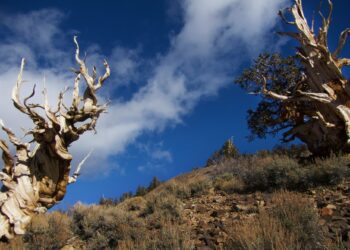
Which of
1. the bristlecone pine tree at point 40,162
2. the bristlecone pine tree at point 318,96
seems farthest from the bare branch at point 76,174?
the bristlecone pine tree at point 318,96

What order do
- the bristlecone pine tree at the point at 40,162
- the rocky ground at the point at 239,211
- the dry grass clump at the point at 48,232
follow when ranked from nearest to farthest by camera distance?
the rocky ground at the point at 239,211, the dry grass clump at the point at 48,232, the bristlecone pine tree at the point at 40,162

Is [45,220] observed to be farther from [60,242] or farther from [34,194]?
[60,242]

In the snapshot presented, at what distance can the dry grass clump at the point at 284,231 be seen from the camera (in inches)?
209

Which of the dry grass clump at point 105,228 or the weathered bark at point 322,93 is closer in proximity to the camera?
the dry grass clump at point 105,228

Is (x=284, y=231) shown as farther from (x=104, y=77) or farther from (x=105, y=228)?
(x=104, y=77)

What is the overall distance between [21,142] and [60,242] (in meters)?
4.82

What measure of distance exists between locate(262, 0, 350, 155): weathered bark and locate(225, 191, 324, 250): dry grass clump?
20.4ft

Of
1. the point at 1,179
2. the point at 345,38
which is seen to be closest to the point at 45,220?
the point at 1,179

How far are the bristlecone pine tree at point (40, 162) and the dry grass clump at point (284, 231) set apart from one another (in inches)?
326

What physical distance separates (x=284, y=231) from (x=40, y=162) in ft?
32.4

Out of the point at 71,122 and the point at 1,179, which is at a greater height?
the point at 71,122

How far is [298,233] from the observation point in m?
6.12

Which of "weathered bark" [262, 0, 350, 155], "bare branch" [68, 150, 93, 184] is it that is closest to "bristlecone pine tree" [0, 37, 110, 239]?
"bare branch" [68, 150, 93, 184]

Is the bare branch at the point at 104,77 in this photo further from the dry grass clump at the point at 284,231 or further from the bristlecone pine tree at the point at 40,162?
the dry grass clump at the point at 284,231
